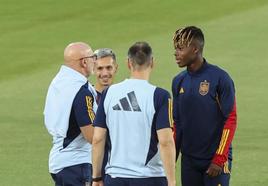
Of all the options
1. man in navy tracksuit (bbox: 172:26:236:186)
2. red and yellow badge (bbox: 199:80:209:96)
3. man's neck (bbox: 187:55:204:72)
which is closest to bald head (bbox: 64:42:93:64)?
man in navy tracksuit (bbox: 172:26:236:186)

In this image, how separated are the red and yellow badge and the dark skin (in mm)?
188

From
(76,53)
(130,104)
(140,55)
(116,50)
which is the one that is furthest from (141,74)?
(116,50)

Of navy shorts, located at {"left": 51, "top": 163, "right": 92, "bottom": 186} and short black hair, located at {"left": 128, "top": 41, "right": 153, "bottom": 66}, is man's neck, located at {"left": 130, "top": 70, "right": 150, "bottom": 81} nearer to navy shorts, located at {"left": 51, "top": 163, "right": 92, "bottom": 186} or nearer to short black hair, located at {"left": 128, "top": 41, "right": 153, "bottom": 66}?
short black hair, located at {"left": 128, "top": 41, "right": 153, "bottom": 66}

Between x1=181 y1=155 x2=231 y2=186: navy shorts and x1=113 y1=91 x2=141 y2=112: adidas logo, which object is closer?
x1=113 y1=91 x2=141 y2=112: adidas logo

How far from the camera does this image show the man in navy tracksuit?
8883 mm

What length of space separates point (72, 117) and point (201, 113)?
1.19m

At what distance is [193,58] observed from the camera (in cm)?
902

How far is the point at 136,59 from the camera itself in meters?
7.90

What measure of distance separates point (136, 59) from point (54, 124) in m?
1.41

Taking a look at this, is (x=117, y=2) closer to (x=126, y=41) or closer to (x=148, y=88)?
(x=126, y=41)

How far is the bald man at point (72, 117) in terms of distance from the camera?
29.1 ft

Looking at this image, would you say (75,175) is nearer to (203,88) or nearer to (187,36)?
(203,88)

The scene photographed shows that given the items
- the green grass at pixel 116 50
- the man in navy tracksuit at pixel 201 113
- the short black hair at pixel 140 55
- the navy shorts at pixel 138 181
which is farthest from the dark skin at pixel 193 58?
the green grass at pixel 116 50

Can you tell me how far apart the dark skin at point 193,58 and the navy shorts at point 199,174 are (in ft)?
0.31
